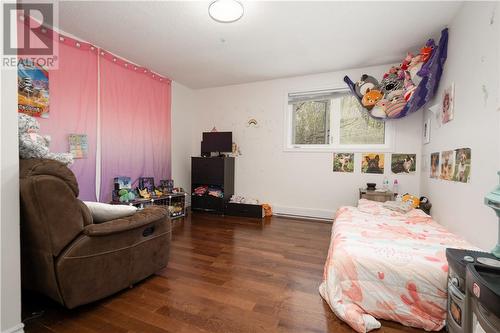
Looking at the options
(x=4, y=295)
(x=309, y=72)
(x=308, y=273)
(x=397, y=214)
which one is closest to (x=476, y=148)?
(x=397, y=214)

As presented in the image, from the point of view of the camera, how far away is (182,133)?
4.73 metres

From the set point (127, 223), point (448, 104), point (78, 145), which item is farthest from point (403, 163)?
point (78, 145)

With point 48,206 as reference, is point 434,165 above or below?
above

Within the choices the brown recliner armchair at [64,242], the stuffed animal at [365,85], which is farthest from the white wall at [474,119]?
the brown recliner armchair at [64,242]

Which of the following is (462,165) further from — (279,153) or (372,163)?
(279,153)

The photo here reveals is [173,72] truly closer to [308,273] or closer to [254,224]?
[254,224]

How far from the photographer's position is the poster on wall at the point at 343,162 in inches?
151

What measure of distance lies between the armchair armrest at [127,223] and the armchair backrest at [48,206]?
0.08m

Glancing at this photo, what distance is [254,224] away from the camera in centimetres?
371

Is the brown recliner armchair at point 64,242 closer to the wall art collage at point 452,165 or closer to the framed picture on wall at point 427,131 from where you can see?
the wall art collage at point 452,165

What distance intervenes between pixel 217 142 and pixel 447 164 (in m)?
3.45

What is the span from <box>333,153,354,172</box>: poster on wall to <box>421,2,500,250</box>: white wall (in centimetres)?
138

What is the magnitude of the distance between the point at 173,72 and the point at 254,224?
2.91m

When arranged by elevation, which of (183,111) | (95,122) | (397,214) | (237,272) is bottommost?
(237,272)
